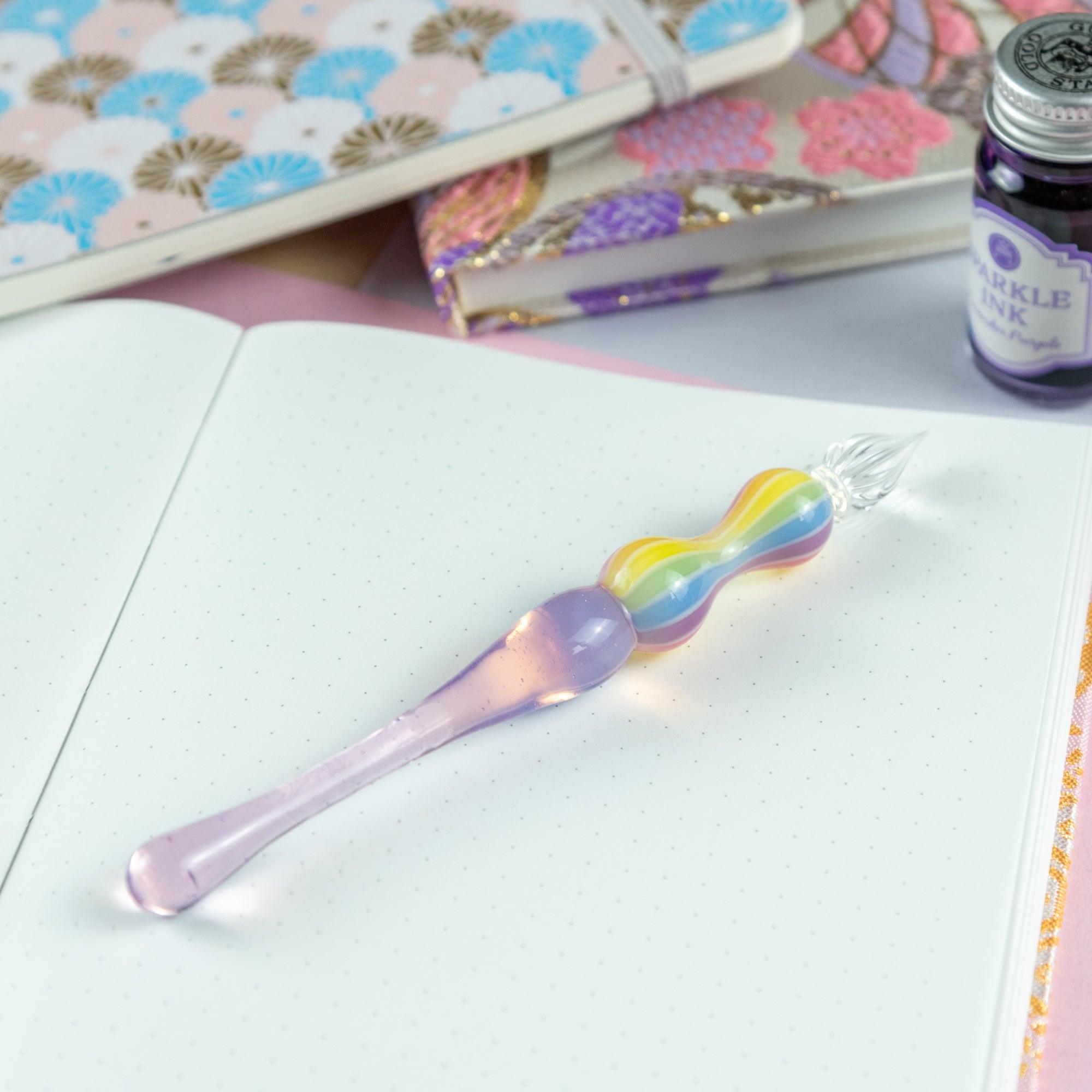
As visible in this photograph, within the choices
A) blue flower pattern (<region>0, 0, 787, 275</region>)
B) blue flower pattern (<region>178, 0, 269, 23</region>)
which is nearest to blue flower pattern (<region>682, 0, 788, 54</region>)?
blue flower pattern (<region>0, 0, 787, 275</region>)

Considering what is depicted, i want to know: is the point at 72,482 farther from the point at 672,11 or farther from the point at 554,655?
the point at 672,11

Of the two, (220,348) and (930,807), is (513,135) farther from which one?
(930,807)

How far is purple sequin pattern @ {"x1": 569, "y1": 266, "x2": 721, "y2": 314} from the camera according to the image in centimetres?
71

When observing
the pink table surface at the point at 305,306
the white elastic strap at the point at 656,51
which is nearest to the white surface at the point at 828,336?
the pink table surface at the point at 305,306

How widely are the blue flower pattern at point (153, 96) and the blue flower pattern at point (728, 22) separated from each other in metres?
0.27

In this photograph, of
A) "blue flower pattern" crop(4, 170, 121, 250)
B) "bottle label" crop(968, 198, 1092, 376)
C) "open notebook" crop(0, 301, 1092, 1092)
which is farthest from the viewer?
"blue flower pattern" crop(4, 170, 121, 250)

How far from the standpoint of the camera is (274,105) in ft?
2.33

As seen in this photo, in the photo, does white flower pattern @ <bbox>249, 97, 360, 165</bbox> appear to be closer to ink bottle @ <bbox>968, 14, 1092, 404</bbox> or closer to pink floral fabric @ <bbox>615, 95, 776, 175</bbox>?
pink floral fabric @ <bbox>615, 95, 776, 175</bbox>

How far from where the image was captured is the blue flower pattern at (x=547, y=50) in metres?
0.70

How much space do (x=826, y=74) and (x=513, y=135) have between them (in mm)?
186

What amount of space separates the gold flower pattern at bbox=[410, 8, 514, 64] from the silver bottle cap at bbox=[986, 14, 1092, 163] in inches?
11.4

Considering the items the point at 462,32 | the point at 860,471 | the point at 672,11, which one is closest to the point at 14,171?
the point at 462,32

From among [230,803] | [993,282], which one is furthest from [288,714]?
[993,282]

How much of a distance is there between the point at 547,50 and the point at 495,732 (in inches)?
15.1
